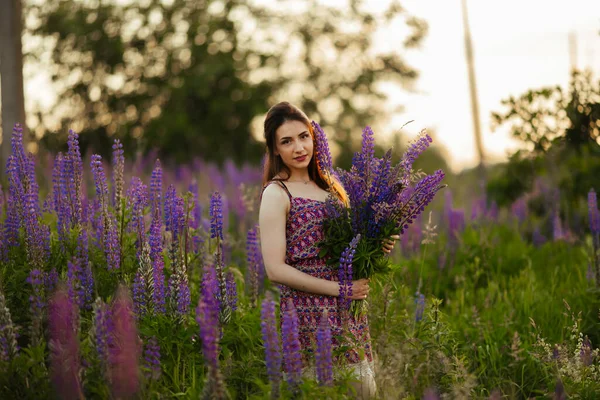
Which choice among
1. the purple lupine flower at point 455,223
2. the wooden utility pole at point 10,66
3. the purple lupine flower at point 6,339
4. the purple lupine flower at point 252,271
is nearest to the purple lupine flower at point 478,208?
the purple lupine flower at point 455,223

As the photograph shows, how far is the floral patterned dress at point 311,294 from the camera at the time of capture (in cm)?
343

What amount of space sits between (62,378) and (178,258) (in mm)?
1139

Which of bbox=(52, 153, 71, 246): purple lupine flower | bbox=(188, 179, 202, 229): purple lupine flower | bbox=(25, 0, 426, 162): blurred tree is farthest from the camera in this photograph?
bbox=(25, 0, 426, 162): blurred tree

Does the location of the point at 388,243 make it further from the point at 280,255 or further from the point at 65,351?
the point at 65,351

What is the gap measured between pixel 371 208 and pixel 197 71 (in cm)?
1173

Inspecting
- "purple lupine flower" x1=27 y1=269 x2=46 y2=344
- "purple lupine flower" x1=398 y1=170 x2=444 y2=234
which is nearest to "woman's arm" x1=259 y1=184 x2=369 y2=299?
"purple lupine flower" x1=398 y1=170 x2=444 y2=234

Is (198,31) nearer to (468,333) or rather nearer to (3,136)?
(3,136)

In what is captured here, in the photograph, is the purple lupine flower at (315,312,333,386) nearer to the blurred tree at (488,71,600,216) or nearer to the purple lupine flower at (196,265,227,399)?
the purple lupine flower at (196,265,227,399)

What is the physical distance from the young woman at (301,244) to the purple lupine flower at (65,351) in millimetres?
1011

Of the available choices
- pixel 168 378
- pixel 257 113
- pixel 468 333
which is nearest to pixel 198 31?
pixel 257 113

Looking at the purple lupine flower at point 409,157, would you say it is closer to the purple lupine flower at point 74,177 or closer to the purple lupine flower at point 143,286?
the purple lupine flower at point 143,286

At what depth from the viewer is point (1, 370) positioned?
9.75 ft

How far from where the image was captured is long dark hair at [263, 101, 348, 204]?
12.2ft

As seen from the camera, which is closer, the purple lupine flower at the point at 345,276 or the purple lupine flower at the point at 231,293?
the purple lupine flower at the point at 345,276
